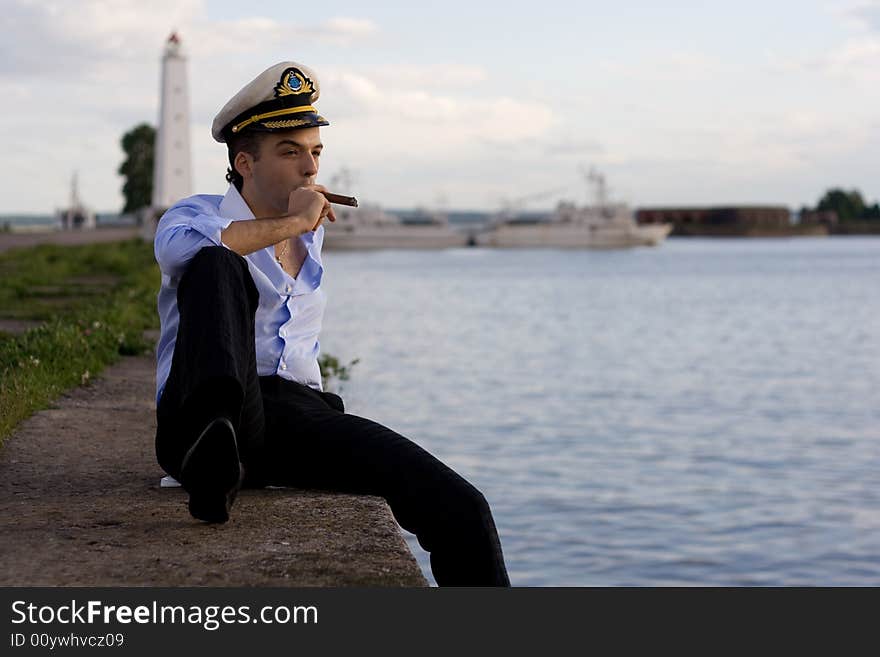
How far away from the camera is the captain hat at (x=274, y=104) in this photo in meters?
3.67

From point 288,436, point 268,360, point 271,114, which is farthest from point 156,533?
point 271,114

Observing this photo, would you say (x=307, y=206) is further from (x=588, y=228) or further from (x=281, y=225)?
(x=588, y=228)

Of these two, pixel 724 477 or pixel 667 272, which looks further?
pixel 667 272

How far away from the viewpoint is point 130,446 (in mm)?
4906

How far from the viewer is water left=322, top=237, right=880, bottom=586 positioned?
9109 mm

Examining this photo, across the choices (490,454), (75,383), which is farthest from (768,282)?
(75,383)

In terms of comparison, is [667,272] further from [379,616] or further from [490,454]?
[379,616]

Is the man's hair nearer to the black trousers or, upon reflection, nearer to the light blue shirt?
the light blue shirt

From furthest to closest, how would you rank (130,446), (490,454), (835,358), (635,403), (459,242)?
1. (459,242)
2. (835,358)
3. (635,403)
4. (490,454)
5. (130,446)

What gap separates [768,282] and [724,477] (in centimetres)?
5630

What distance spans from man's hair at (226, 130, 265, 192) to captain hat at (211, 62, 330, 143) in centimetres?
2

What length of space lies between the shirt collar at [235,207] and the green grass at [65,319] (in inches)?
67.3

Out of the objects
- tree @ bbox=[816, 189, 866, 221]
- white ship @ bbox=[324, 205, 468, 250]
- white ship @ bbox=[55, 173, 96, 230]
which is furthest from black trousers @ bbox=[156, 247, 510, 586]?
tree @ bbox=[816, 189, 866, 221]

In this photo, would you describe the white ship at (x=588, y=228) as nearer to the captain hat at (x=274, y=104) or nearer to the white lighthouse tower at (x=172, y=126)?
the white lighthouse tower at (x=172, y=126)
